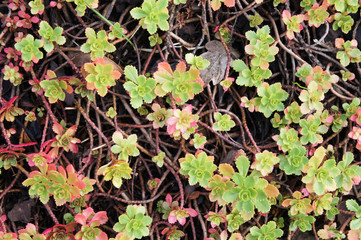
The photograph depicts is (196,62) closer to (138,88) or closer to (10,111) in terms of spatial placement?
(138,88)

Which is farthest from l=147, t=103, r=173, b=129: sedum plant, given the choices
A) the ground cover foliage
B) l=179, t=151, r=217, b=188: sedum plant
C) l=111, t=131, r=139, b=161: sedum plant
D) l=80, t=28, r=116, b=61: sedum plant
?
l=80, t=28, r=116, b=61: sedum plant

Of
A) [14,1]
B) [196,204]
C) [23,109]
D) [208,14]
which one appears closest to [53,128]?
[23,109]

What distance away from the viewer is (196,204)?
221cm

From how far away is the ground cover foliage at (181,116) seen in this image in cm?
202

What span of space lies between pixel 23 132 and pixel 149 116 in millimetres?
872

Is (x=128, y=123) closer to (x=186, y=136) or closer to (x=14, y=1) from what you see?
(x=186, y=136)

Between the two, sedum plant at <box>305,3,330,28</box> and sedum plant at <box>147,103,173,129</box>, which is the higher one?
sedum plant at <box>305,3,330,28</box>

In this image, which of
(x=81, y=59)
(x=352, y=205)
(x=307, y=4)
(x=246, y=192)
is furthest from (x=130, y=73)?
(x=352, y=205)

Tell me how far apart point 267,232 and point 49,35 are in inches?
73.3

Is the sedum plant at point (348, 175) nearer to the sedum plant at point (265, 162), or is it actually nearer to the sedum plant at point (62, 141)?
the sedum plant at point (265, 162)

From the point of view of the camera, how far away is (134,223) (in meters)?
1.97

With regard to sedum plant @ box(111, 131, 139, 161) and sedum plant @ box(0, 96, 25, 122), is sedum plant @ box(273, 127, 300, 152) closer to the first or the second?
sedum plant @ box(111, 131, 139, 161)

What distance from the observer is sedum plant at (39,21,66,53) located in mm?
2051

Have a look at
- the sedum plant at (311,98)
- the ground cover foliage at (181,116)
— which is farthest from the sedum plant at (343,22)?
the sedum plant at (311,98)
